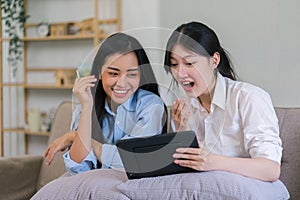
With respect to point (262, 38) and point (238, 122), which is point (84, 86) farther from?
point (262, 38)

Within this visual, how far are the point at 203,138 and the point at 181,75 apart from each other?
267 millimetres

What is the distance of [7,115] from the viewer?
4.00 meters

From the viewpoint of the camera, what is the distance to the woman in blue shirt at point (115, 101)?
159 cm

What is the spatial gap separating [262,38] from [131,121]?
4.37 feet

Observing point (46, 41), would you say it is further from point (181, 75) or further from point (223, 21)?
point (181, 75)

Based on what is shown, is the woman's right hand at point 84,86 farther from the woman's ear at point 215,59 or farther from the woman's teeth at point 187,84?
the woman's ear at point 215,59

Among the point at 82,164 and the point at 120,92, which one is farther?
the point at 82,164

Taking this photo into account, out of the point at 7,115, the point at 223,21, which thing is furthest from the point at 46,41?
the point at 223,21

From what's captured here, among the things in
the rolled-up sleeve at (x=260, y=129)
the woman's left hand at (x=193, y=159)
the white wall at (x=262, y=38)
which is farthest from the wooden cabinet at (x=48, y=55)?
the woman's left hand at (x=193, y=159)

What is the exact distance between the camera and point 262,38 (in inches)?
108

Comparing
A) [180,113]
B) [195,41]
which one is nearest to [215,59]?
[195,41]

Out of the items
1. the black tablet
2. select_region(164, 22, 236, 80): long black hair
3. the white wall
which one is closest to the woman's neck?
select_region(164, 22, 236, 80): long black hair

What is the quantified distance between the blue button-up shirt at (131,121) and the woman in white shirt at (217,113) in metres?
0.07

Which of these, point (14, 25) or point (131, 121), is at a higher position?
point (14, 25)
